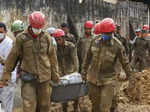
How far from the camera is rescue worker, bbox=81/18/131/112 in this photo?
6.08 m

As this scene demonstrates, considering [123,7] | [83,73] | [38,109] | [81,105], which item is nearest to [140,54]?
[123,7]

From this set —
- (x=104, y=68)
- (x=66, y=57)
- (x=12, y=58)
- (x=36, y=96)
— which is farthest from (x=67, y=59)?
(x=12, y=58)

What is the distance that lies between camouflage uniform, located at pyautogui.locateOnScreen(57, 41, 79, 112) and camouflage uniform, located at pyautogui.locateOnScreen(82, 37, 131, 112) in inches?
52.3

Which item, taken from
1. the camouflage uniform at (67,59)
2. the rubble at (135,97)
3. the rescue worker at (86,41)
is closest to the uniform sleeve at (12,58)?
the camouflage uniform at (67,59)

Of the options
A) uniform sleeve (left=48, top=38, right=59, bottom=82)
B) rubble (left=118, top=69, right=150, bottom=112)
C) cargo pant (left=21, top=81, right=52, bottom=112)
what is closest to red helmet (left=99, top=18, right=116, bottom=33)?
uniform sleeve (left=48, top=38, right=59, bottom=82)

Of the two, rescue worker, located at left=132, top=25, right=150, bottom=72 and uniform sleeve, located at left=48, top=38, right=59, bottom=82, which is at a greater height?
uniform sleeve, located at left=48, top=38, right=59, bottom=82

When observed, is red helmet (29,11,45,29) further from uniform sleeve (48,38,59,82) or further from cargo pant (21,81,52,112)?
cargo pant (21,81,52,112)

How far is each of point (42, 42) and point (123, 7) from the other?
9.18 metres

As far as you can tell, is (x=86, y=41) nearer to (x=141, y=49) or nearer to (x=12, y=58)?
(x=12, y=58)

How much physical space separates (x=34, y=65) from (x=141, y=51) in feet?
27.3

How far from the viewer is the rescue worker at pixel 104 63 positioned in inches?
239

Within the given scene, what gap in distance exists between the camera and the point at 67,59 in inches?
306

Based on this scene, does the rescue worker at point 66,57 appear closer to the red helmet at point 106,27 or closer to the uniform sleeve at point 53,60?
the red helmet at point 106,27

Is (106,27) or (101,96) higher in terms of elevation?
(106,27)
